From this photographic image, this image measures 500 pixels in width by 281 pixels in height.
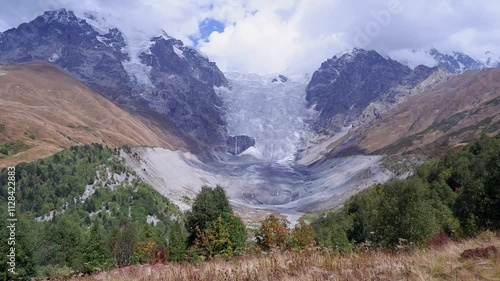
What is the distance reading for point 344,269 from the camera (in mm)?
7602

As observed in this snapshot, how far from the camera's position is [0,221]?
45656 millimetres

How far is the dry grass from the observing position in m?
7.09

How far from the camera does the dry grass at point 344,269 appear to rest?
709 centimetres

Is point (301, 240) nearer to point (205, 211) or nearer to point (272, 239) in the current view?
point (272, 239)

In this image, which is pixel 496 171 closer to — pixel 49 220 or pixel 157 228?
pixel 157 228

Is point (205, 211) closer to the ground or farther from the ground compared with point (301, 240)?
farther from the ground

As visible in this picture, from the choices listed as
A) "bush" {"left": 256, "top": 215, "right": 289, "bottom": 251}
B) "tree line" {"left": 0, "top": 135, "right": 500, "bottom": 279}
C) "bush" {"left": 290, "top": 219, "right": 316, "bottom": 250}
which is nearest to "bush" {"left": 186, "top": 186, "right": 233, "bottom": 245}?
"tree line" {"left": 0, "top": 135, "right": 500, "bottom": 279}

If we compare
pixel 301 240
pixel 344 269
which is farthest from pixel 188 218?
pixel 344 269

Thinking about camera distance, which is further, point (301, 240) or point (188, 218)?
point (188, 218)

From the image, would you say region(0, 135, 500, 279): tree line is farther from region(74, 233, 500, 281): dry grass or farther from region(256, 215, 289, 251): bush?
region(74, 233, 500, 281): dry grass

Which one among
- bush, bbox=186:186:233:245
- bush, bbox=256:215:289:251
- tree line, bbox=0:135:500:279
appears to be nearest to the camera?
bush, bbox=256:215:289:251

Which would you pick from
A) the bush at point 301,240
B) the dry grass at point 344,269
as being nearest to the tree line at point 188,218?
the bush at point 301,240

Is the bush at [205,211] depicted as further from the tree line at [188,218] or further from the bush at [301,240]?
the bush at [301,240]

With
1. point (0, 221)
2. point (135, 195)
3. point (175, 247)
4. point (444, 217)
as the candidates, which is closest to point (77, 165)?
point (135, 195)
